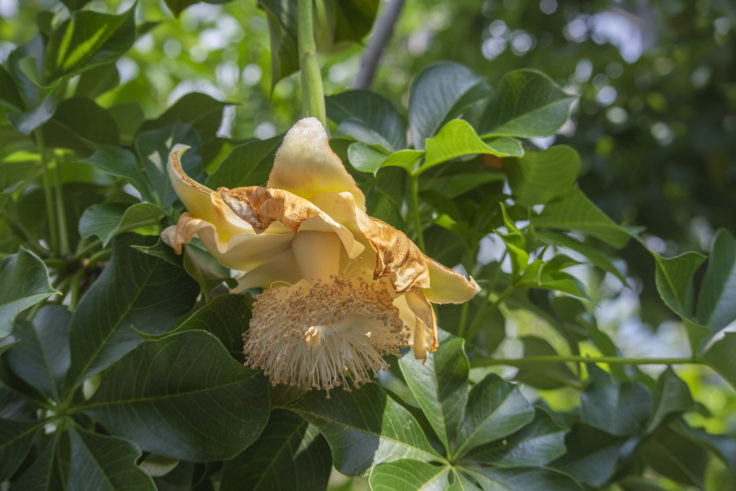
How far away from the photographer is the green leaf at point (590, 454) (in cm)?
52

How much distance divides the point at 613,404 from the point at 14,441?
467 mm

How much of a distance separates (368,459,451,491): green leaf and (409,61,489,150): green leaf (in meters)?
0.24

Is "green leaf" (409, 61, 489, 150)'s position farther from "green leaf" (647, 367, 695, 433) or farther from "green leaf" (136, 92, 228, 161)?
"green leaf" (647, 367, 695, 433)

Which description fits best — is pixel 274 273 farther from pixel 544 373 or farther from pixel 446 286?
pixel 544 373

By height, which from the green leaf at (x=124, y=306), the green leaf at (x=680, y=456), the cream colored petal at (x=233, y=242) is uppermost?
the cream colored petal at (x=233, y=242)

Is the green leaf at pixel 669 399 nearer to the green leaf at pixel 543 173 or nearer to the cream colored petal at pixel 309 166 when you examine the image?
the green leaf at pixel 543 173

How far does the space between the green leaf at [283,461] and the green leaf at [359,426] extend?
26 millimetres

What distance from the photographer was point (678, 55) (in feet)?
5.93

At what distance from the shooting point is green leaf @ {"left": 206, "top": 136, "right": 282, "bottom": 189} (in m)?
0.44

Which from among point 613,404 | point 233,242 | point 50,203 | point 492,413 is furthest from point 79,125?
point 613,404

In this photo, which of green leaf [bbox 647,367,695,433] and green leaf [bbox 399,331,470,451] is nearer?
green leaf [bbox 399,331,470,451]

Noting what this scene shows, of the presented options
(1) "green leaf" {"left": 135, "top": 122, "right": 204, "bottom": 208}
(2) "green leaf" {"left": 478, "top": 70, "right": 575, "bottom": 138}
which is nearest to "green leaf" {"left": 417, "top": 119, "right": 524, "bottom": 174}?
(2) "green leaf" {"left": 478, "top": 70, "right": 575, "bottom": 138}

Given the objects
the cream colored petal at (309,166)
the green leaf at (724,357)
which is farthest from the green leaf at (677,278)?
the cream colored petal at (309,166)

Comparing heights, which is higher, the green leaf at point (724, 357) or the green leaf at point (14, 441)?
the green leaf at point (724, 357)
